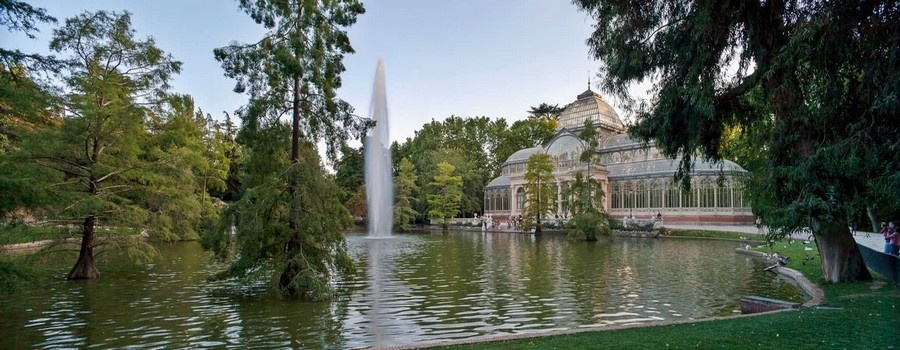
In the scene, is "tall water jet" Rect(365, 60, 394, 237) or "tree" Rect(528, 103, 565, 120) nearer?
"tall water jet" Rect(365, 60, 394, 237)

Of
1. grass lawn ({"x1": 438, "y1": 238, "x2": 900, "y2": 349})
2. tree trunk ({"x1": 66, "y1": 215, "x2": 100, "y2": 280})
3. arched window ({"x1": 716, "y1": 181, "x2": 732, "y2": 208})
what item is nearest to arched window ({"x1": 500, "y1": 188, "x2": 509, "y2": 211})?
arched window ({"x1": 716, "y1": 181, "x2": 732, "y2": 208})

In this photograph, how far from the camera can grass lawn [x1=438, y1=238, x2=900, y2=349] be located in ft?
21.7

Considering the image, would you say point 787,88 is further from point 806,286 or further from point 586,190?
point 586,190

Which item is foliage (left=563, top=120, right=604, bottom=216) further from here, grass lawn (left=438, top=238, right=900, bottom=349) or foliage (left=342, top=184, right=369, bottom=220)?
grass lawn (left=438, top=238, right=900, bottom=349)

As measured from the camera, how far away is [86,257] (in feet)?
50.9

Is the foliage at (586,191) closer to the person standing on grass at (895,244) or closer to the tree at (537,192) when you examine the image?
the tree at (537,192)

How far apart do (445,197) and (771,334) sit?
48241mm

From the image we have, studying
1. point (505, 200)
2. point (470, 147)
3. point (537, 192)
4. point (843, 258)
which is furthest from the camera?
point (470, 147)

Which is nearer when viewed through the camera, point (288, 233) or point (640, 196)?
point (288, 233)

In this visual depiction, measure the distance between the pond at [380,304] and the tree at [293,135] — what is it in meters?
1.01

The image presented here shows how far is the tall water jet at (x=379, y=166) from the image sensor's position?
35656 mm

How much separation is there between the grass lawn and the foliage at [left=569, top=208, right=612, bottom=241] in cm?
2299

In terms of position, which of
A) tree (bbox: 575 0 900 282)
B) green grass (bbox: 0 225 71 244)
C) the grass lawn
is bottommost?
the grass lawn

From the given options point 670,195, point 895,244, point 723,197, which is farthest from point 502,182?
point 895,244
